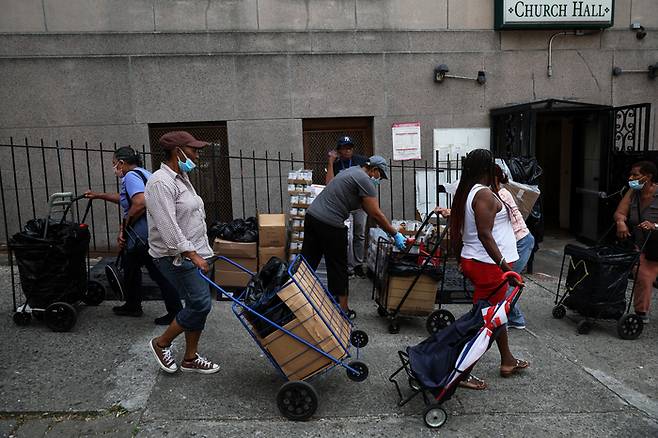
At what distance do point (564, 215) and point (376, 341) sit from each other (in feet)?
24.5

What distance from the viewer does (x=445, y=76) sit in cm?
874

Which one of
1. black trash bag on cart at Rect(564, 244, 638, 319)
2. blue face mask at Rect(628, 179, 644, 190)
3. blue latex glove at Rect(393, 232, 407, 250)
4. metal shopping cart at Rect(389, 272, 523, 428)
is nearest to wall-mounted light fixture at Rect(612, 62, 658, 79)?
blue face mask at Rect(628, 179, 644, 190)

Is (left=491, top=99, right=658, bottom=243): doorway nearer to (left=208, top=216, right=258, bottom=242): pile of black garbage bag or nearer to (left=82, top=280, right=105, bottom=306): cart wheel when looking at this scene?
(left=208, top=216, right=258, bottom=242): pile of black garbage bag

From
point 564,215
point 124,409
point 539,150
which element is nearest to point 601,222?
point 564,215

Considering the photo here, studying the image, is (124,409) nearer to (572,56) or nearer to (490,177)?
(490,177)

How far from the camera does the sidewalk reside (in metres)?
3.50

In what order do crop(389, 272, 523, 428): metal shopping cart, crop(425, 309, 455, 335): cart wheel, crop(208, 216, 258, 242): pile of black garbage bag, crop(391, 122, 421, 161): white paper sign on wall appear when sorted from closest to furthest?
crop(389, 272, 523, 428): metal shopping cart, crop(425, 309, 455, 335): cart wheel, crop(208, 216, 258, 242): pile of black garbage bag, crop(391, 122, 421, 161): white paper sign on wall

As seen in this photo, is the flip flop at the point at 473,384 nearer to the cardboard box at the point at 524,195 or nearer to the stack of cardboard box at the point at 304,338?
the stack of cardboard box at the point at 304,338

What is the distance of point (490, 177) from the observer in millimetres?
3971

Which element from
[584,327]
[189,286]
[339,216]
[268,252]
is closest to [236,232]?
[268,252]

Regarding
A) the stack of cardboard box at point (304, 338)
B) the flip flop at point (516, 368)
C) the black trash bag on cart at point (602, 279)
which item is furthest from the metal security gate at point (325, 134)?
the stack of cardboard box at point (304, 338)

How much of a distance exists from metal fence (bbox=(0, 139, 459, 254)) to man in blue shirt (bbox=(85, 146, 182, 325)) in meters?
2.84

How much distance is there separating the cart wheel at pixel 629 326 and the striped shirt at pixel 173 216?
12.9ft

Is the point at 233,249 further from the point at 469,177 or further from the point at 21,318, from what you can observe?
the point at 469,177
